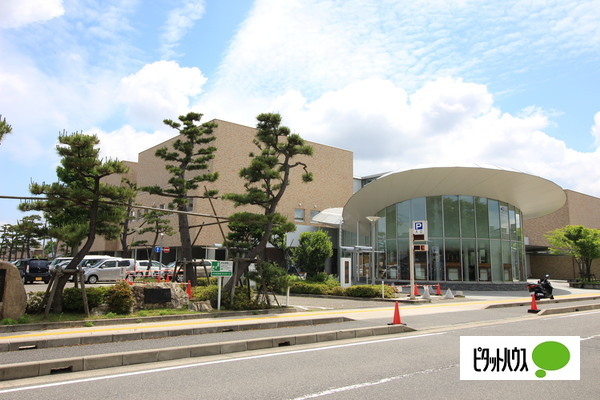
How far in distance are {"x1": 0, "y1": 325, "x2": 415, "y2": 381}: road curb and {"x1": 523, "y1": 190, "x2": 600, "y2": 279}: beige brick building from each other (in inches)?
1966

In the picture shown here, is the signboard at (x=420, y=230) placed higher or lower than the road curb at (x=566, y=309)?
higher

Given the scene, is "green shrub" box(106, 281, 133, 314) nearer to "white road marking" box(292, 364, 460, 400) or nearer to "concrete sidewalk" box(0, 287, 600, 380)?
"concrete sidewalk" box(0, 287, 600, 380)

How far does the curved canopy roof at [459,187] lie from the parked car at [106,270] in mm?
17058

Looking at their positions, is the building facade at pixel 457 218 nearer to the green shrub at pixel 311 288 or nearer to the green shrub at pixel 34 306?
the green shrub at pixel 311 288

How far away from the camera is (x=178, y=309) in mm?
15227

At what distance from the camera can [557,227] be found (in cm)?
5550

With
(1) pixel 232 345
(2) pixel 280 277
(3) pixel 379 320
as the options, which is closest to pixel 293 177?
(2) pixel 280 277

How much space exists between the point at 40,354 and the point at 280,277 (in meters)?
8.96

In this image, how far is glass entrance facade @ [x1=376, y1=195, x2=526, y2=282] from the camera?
101 feet

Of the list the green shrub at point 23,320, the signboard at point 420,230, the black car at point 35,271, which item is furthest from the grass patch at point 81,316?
the black car at point 35,271

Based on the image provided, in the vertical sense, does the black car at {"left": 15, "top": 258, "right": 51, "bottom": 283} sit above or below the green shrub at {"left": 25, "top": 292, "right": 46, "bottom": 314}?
above

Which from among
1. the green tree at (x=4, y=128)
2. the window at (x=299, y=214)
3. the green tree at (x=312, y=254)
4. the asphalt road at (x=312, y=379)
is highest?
the window at (x=299, y=214)

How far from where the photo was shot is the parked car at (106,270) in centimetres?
3117

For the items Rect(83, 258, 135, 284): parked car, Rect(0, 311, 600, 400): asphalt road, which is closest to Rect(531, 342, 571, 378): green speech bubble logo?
Rect(0, 311, 600, 400): asphalt road
